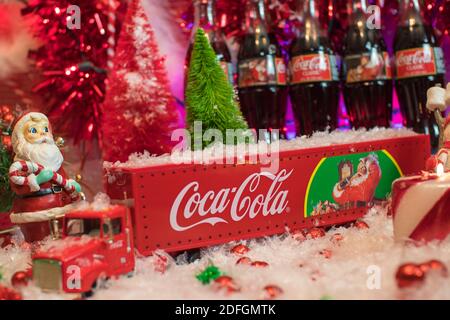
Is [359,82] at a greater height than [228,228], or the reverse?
[359,82]

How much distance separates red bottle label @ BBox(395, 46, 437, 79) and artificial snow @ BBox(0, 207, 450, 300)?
2.67 feet

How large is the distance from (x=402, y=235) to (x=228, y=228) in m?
0.47

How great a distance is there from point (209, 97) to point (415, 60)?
36.6 inches

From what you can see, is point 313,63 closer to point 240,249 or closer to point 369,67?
point 369,67

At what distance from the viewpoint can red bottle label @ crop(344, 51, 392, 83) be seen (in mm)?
2143

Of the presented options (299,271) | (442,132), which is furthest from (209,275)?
(442,132)

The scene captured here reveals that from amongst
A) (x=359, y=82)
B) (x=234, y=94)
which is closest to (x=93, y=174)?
(x=234, y=94)

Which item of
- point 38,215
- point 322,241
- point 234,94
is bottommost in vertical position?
point 322,241

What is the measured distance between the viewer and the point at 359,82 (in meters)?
2.18

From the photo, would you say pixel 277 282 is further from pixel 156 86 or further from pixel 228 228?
pixel 156 86

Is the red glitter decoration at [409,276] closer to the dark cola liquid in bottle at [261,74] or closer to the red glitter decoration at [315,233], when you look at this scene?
the red glitter decoration at [315,233]

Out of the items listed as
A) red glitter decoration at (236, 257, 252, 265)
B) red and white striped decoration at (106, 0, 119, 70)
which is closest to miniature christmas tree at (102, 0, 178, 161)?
red and white striped decoration at (106, 0, 119, 70)

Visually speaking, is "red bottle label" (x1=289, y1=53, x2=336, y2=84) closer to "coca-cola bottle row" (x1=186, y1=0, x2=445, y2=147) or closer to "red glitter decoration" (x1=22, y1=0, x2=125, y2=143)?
"coca-cola bottle row" (x1=186, y1=0, x2=445, y2=147)
